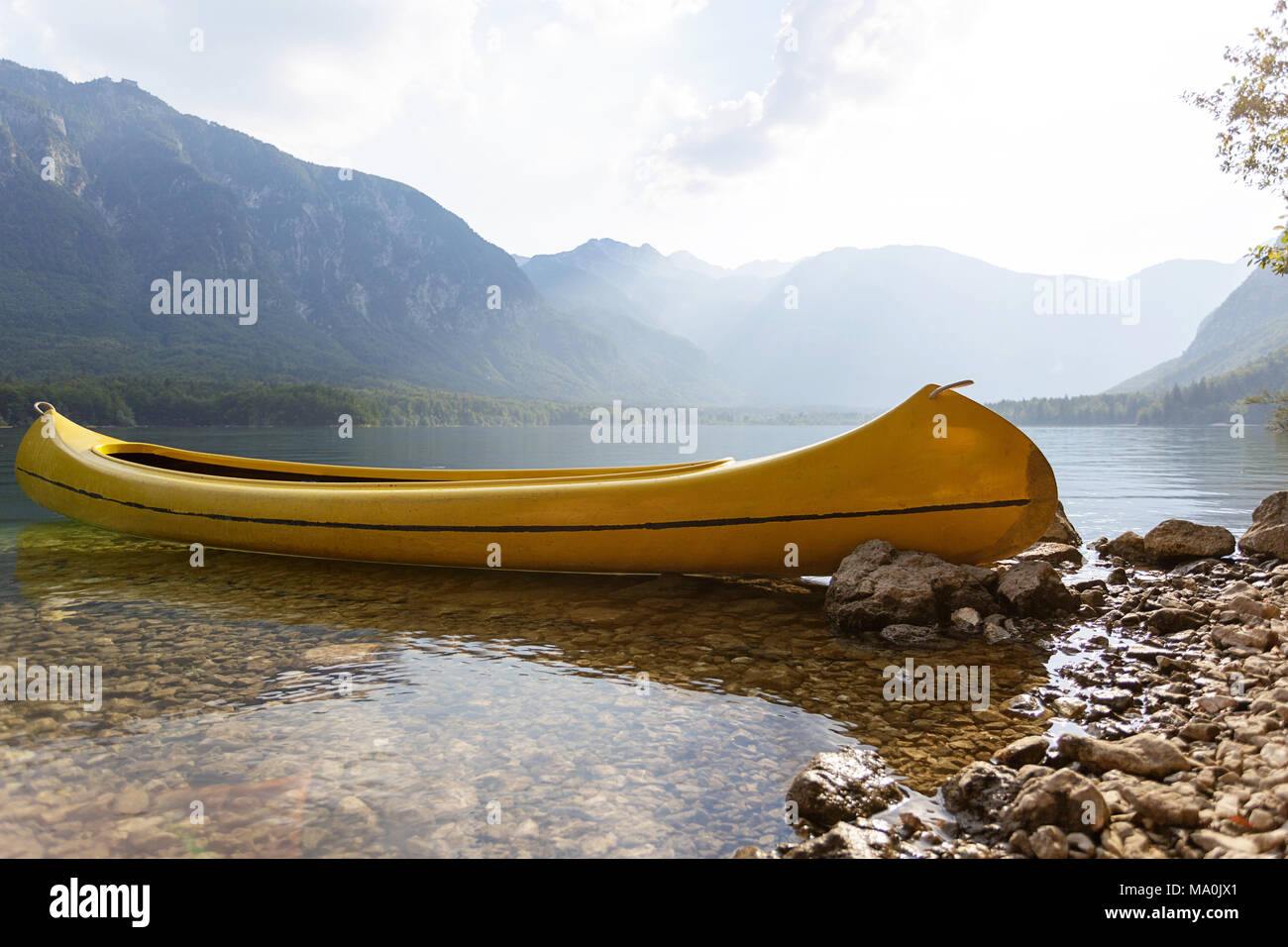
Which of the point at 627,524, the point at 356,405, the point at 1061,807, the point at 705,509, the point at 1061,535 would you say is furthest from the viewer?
the point at 356,405

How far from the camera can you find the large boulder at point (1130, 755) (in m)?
2.80

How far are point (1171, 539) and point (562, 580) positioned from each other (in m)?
6.50

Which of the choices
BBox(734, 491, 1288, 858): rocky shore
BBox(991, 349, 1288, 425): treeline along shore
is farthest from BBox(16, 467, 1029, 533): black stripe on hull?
BBox(991, 349, 1288, 425): treeline along shore

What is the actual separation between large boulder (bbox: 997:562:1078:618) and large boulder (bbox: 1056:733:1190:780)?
2756mm

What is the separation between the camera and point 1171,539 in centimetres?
735

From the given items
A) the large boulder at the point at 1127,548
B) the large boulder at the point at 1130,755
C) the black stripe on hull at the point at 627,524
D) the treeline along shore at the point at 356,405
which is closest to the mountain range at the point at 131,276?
the treeline along shore at the point at 356,405

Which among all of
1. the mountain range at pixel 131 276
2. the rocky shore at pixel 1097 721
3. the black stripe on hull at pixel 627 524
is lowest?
the rocky shore at pixel 1097 721

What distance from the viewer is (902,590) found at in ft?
18.0

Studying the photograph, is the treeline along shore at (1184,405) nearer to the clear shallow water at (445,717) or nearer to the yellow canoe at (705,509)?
the yellow canoe at (705,509)

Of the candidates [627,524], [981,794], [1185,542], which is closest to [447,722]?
[981,794]

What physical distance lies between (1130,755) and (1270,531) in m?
5.73

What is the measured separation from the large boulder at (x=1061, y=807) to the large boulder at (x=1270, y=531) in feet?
19.9

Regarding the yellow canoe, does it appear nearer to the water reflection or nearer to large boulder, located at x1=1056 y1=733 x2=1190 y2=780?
the water reflection

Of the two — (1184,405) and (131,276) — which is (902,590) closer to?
(1184,405)
